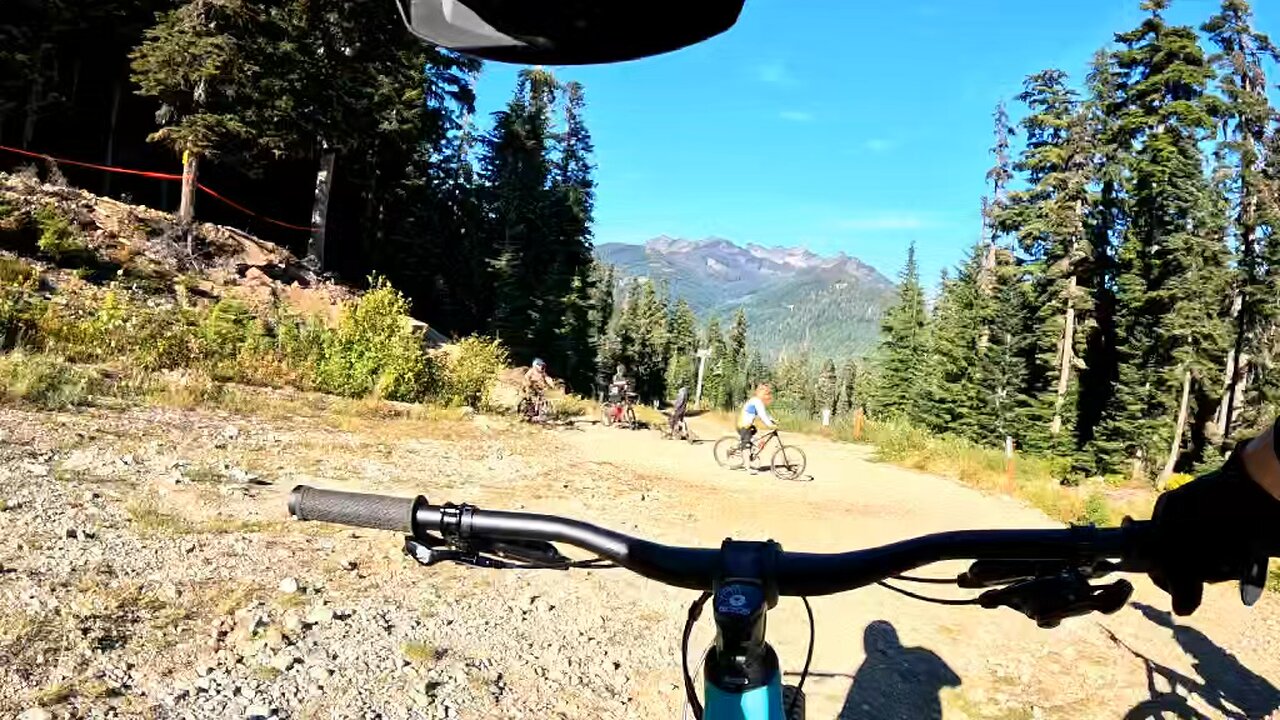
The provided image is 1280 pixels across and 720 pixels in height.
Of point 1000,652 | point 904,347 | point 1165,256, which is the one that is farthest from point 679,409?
point 904,347

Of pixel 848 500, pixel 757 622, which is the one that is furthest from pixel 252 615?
pixel 848 500

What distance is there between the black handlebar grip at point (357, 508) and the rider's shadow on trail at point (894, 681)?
12.4ft

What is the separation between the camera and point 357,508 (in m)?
1.50

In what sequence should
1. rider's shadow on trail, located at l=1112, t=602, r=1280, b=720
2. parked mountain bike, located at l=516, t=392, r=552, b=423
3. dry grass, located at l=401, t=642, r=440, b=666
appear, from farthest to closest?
parked mountain bike, located at l=516, t=392, r=552, b=423, rider's shadow on trail, located at l=1112, t=602, r=1280, b=720, dry grass, located at l=401, t=642, r=440, b=666

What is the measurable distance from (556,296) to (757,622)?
137 feet

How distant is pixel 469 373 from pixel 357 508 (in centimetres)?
1563

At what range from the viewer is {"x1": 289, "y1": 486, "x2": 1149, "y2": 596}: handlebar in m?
1.27

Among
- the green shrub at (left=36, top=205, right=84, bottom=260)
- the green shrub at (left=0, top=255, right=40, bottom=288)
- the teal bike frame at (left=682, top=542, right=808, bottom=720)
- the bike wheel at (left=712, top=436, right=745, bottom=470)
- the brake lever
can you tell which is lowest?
the bike wheel at (left=712, top=436, right=745, bottom=470)

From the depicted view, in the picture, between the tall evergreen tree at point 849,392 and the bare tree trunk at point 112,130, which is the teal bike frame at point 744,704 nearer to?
the bare tree trunk at point 112,130

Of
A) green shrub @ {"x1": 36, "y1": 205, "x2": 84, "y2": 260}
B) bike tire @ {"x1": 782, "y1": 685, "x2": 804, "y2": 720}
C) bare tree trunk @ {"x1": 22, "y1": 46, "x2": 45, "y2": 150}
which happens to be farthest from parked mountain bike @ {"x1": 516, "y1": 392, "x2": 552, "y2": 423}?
bare tree trunk @ {"x1": 22, "y1": 46, "x2": 45, "y2": 150}

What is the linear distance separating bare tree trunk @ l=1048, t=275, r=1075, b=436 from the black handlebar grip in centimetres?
3610

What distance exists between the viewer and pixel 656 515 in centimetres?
871

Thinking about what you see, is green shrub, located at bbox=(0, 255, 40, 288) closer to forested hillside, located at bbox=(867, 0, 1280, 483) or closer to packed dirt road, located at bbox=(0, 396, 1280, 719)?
packed dirt road, located at bbox=(0, 396, 1280, 719)

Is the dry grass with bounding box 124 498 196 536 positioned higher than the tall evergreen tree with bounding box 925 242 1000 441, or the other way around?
the tall evergreen tree with bounding box 925 242 1000 441
